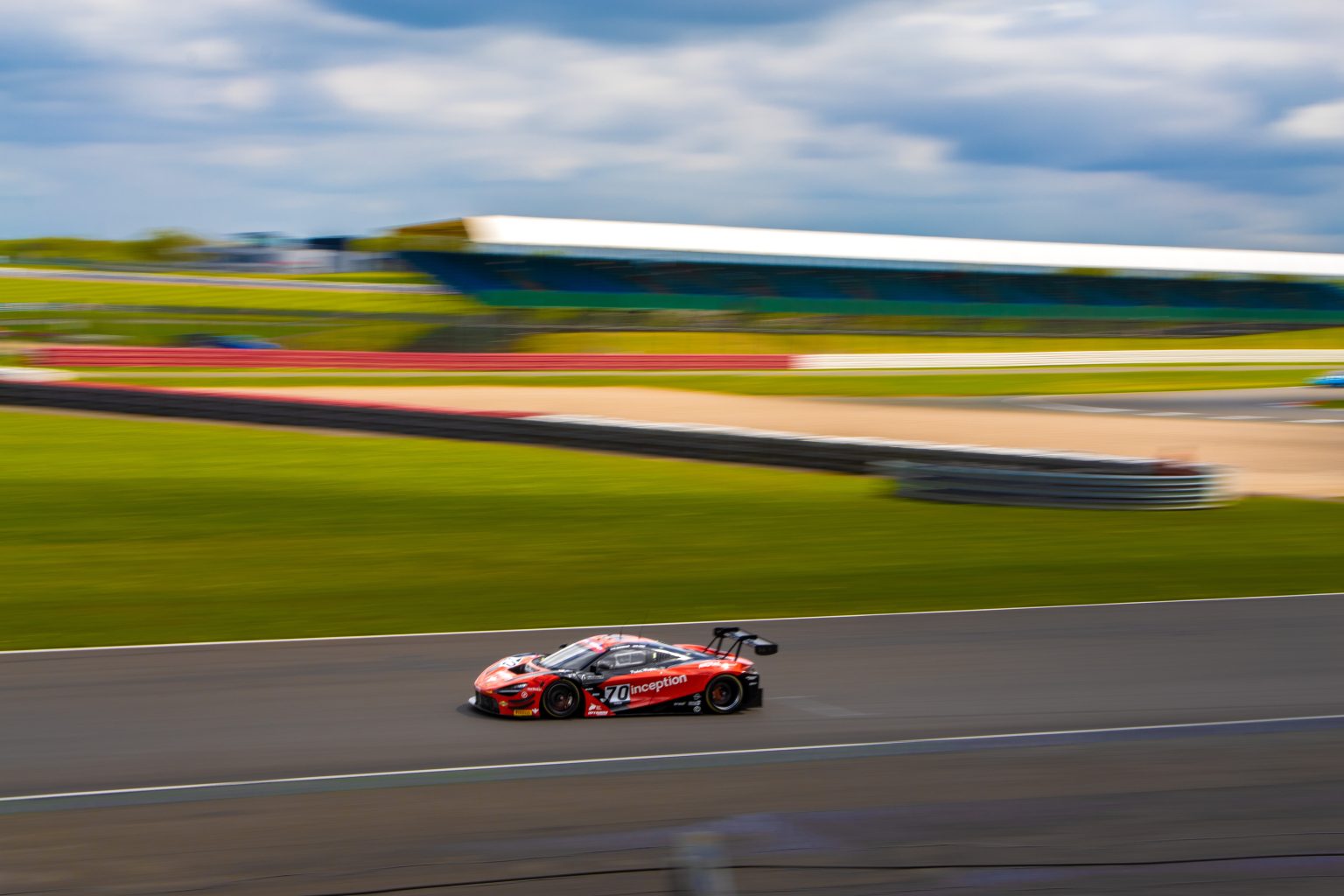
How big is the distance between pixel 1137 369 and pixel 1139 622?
4003cm

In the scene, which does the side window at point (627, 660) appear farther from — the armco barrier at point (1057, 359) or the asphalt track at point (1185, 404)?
the armco barrier at point (1057, 359)

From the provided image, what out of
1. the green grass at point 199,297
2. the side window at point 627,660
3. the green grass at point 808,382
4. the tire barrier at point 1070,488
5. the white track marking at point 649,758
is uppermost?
the green grass at point 199,297

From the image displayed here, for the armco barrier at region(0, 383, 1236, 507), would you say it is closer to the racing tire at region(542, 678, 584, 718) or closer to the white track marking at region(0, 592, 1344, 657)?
the white track marking at region(0, 592, 1344, 657)

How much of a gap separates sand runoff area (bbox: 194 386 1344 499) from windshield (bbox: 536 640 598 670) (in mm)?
13301

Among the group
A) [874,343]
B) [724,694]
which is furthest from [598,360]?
[724,694]

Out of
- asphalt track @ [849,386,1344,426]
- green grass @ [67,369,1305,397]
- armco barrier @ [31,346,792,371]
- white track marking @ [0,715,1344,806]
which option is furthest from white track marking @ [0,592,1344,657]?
armco barrier @ [31,346,792,371]

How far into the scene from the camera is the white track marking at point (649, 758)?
21.2ft

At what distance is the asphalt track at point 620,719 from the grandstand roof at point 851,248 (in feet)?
147

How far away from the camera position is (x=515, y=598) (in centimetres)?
1123

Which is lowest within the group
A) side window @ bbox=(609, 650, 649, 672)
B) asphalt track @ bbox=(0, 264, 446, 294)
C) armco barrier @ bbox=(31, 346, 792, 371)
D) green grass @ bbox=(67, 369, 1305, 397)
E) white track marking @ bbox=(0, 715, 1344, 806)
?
white track marking @ bbox=(0, 715, 1344, 806)

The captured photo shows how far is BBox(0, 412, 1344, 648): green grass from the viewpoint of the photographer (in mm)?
10852

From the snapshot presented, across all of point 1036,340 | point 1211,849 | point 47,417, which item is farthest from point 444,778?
point 1036,340

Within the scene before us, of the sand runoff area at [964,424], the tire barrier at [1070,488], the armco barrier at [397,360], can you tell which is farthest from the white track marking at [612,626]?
the armco barrier at [397,360]

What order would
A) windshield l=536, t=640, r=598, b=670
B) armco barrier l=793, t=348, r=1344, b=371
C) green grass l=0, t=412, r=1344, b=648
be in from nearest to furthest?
windshield l=536, t=640, r=598, b=670 < green grass l=0, t=412, r=1344, b=648 < armco barrier l=793, t=348, r=1344, b=371
